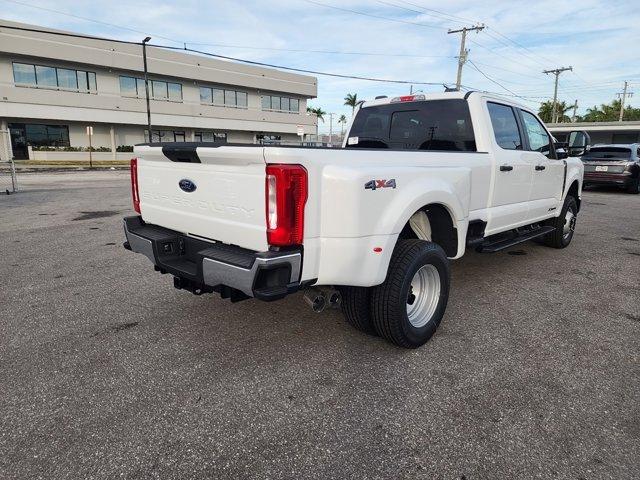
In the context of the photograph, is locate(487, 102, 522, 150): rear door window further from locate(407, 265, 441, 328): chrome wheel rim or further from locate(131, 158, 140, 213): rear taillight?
locate(131, 158, 140, 213): rear taillight

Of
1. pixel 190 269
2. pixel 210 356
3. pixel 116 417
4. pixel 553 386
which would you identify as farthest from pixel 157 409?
pixel 553 386

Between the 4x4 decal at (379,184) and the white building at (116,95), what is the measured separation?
33.5 metres

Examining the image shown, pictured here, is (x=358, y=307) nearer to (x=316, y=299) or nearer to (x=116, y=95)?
(x=316, y=299)

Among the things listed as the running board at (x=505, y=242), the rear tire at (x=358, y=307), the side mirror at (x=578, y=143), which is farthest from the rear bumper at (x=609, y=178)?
the rear tire at (x=358, y=307)

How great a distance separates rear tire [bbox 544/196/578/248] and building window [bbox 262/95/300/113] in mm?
45011

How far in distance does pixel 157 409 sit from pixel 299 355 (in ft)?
3.49

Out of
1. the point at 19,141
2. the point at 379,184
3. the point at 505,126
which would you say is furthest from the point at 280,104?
the point at 379,184

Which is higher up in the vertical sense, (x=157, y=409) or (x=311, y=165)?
(x=311, y=165)

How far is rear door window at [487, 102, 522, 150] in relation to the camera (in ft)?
15.0

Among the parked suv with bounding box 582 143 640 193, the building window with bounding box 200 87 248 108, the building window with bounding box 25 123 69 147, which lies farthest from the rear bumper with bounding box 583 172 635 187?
the building window with bounding box 25 123 69 147

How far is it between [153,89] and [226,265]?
43.5m

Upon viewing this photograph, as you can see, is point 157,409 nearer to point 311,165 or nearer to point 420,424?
point 420,424

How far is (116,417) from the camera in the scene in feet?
8.22

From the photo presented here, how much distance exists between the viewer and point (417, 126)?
4.82m
